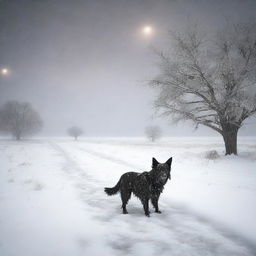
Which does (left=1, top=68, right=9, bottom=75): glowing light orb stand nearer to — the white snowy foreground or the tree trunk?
the white snowy foreground

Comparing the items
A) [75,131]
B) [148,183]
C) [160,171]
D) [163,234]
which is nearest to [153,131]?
[75,131]

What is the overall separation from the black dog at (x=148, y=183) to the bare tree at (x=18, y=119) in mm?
66386

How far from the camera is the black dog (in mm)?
5438

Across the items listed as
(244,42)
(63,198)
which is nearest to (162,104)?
(244,42)

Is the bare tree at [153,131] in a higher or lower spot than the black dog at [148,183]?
higher

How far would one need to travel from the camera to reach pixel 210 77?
55.2 ft

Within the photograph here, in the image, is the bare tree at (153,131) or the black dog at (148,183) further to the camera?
the bare tree at (153,131)

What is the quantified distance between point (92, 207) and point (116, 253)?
2778 millimetres

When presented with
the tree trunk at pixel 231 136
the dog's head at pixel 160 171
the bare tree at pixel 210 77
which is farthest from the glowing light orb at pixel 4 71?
the dog's head at pixel 160 171

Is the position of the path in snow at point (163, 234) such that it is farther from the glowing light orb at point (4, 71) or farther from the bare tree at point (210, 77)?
the glowing light orb at point (4, 71)

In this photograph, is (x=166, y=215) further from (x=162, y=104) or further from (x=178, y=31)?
(x=178, y=31)

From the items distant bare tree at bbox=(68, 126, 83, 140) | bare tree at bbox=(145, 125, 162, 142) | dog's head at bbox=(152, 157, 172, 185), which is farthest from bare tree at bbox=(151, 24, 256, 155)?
distant bare tree at bbox=(68, 126, 83, 140)

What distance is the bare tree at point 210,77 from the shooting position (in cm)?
1605

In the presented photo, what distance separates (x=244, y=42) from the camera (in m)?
16.9
